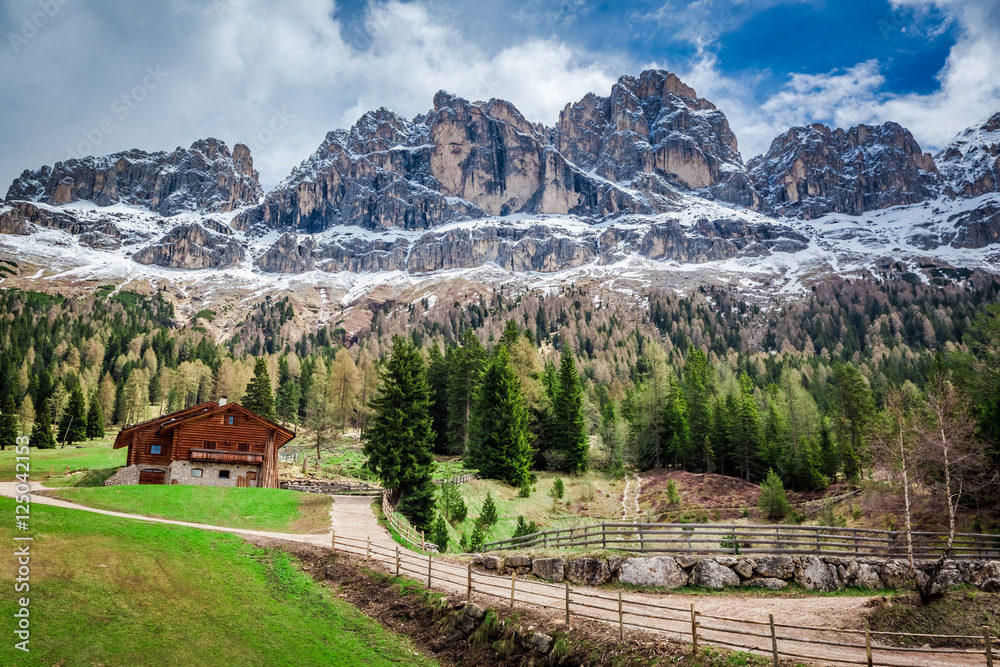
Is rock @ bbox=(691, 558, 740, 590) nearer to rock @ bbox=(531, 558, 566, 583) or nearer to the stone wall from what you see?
the stone wall

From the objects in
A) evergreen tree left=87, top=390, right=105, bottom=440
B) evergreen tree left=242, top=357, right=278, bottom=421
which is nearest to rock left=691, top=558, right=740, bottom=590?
evergreen tree left=242, top=357, right=278, bottom=421

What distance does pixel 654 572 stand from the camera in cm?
2144

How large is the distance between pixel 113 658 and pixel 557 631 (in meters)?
11.5

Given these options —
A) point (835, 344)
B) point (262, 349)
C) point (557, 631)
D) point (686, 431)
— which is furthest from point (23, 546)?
point (835, 344)

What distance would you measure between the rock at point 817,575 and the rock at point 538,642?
1167cm

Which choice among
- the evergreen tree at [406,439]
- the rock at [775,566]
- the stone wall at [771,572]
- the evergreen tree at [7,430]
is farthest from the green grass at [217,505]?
the evergreen tree at [7,430]

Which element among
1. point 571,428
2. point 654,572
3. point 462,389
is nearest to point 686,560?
point 654,572

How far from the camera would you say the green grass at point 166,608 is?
568 inches

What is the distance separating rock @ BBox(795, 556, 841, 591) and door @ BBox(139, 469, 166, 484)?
50590 millimetres

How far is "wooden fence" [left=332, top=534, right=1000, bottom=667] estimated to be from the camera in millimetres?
12363

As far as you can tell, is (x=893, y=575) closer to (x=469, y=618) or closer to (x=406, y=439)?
(x=469, y=618)

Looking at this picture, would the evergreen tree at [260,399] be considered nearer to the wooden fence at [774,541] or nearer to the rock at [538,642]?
the wooden fence at [774,541]

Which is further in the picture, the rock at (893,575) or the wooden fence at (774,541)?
the wooden fence at (774,541)

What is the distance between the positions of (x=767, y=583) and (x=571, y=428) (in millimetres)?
39843
